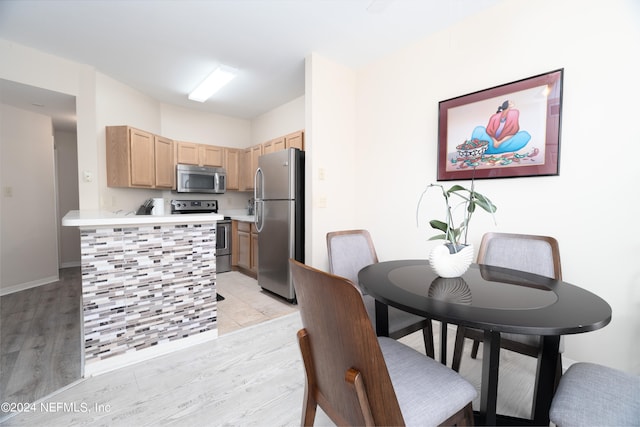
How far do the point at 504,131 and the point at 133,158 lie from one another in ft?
12.7

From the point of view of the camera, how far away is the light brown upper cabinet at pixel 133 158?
3.25 meters

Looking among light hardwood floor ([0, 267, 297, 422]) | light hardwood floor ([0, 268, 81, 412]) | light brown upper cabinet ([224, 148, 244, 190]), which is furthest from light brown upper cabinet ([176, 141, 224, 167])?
light hardwood floor ([0, 268, 81, 412])

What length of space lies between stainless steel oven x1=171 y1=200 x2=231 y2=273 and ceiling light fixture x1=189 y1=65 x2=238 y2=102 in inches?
61.5

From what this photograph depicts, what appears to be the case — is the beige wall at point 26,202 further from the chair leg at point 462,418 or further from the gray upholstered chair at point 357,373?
the chair leg at point 462,418

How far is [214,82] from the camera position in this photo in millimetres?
3328

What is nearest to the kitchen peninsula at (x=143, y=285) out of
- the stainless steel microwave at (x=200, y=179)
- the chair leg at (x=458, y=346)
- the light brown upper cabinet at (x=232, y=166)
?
the chair leg at (x=458, y=346)

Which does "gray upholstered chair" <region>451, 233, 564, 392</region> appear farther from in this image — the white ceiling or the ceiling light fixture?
the ceiling light fixture

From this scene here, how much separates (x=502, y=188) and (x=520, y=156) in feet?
0.83

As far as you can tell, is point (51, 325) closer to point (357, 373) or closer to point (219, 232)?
point (219, 232)

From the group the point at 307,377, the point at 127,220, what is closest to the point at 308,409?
the point at 307,377

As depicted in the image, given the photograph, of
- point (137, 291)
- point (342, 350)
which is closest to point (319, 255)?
point (137, 291)

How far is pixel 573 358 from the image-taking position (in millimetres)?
1810

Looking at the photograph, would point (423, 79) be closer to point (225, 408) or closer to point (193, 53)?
point (193, 53)

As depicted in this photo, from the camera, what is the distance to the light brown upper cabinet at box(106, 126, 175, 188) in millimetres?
3254
